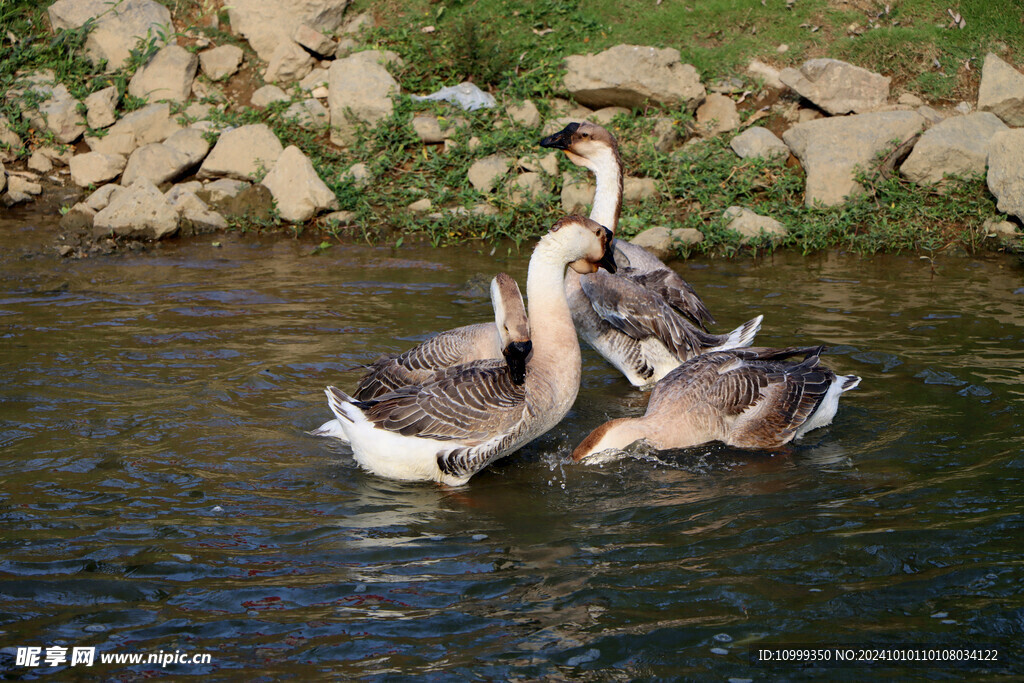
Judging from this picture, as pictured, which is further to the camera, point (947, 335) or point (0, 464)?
point (947, 335)

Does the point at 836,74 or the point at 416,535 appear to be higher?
the point at 836,74

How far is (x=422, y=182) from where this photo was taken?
1217 cm

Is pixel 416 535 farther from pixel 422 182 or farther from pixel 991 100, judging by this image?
pixel 991 100

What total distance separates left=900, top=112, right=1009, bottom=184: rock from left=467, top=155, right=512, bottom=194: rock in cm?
498

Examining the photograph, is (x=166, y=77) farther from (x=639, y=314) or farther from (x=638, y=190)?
(x=639, y=314)

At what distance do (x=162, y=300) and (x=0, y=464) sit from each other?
363 centimetres

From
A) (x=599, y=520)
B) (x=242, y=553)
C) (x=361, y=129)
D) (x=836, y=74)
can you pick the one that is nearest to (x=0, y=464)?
(x=242, y=553)

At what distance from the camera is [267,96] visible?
13.2m

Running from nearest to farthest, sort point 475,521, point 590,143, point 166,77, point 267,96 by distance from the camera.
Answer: point 475,521
point 590,143
point 267,96
point 166,77

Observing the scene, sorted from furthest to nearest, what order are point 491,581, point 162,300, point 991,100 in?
point 991,100 < point 162,300 < point 491,581

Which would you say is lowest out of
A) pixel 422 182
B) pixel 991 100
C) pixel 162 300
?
pixel 162 300

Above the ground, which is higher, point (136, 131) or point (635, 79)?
point (635, 79)

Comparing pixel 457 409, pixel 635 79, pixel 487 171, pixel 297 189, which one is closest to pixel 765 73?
pixel 635 79

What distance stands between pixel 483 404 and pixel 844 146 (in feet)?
24.9
